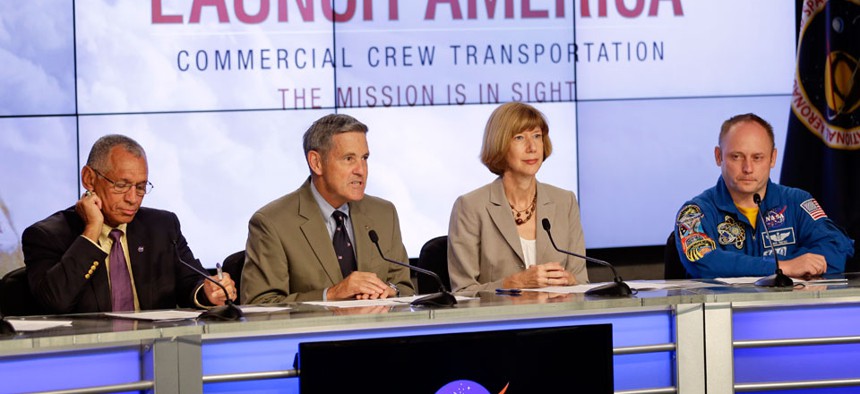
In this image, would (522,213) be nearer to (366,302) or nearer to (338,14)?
(366,302)

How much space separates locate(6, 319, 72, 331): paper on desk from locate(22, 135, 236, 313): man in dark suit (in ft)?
1.53

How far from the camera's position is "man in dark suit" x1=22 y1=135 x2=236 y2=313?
11.3ft

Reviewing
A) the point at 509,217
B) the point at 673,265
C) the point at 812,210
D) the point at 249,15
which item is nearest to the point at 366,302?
the point at 509,217

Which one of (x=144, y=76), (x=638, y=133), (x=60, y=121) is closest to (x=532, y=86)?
(x=638, y=133)

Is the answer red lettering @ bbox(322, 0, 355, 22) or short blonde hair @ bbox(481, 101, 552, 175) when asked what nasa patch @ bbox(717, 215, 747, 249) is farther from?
red lettering @ bbox(322, 0, 355, 22)

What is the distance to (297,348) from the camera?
2875 mm

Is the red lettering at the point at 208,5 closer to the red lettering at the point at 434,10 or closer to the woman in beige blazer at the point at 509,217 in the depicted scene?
the red lettering at the point at 434,10

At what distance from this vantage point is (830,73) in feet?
17.3

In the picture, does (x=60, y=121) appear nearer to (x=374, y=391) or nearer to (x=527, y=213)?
(x=527, y=213)

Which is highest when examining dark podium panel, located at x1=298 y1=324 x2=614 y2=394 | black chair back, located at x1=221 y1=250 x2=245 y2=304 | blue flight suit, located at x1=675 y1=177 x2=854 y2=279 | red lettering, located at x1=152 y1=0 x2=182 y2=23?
red lettering, located at x1=152 y1=0 x2=182 y2=23

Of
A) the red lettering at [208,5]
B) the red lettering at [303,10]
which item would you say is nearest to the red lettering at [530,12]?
the red lettering at [303,10]

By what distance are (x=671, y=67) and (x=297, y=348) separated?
10.4ft

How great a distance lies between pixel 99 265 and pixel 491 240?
4.29ft

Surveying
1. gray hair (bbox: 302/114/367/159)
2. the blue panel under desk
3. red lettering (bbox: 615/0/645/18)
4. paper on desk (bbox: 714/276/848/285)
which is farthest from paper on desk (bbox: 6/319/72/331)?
red lettering (bbox: 615/0/645/18)
